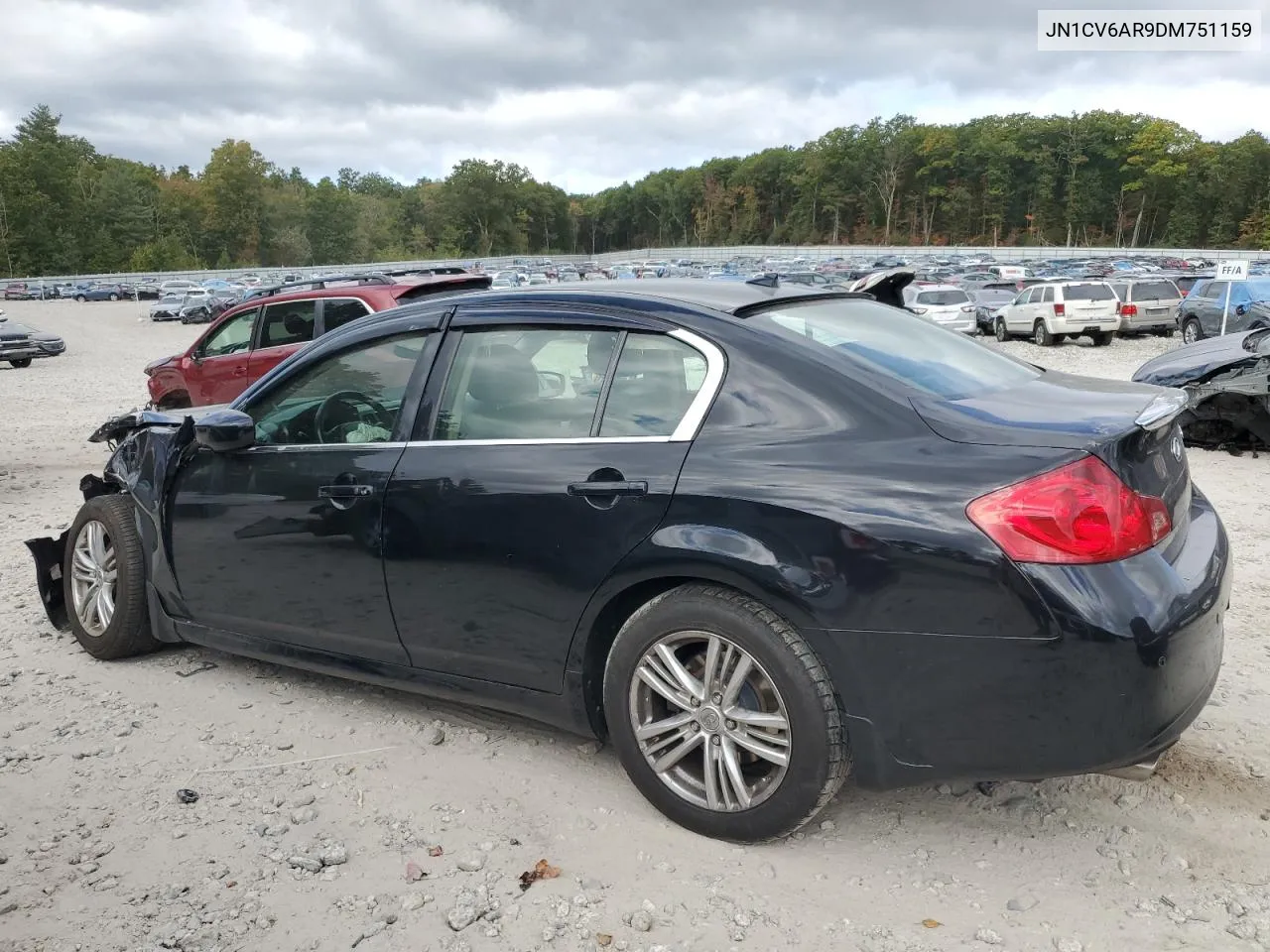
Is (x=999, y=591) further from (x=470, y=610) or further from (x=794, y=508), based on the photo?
(x=470, y=610)

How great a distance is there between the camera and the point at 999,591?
2.51 metres

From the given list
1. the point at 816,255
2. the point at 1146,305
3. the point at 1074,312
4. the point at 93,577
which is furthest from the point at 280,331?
the point at 816,255

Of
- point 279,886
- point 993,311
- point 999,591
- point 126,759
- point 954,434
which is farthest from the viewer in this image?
point 993,311

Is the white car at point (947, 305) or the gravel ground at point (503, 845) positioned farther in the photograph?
the white car at point (947, 305)

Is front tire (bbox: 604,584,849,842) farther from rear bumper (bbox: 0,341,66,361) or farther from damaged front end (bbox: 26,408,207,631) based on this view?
rear bumper (bbox: 0,341,66,361)

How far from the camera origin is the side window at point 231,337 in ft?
34.3

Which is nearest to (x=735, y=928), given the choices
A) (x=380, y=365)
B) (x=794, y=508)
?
(x=794, y=508)

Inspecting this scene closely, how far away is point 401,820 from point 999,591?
2.03m

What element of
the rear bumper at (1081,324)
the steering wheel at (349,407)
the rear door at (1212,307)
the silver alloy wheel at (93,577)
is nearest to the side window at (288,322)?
the silver alloy wheel at (93,577)

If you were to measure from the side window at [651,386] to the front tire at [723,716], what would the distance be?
1.75ft

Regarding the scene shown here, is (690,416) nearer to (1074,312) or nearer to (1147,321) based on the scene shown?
(1074,312)

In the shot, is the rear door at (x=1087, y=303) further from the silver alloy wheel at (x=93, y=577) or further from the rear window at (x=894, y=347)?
the silver alloy wheel at (x=93, y=577)

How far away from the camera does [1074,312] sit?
2300cm

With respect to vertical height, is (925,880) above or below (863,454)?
below
